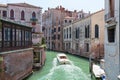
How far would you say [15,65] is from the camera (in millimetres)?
12773

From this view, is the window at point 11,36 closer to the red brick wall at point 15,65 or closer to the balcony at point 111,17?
the red brick wall at point 15,65

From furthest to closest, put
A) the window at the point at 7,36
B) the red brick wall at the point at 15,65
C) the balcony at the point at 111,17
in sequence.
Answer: the window at the point at 7,36 < the red brick wall at the point at 15,65 < the balcony at the point at 111,17

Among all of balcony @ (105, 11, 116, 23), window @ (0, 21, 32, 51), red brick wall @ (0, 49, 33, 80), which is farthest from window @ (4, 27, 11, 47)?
balcony @ (105, 11, 116, 23)

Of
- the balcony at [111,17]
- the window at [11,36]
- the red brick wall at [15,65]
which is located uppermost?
the balcony at [111,17]

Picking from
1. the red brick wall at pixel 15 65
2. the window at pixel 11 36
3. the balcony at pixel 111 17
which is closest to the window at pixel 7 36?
the window at pixel 11 36

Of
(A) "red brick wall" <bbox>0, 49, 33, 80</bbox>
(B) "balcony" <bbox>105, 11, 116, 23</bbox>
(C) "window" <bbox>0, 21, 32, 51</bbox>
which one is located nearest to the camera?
(B) "balcony" <bbox>105, 11, 116, 23</bbox>

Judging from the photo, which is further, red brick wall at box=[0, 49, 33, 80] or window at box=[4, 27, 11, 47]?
window at box=[4, 27, 11, 47]

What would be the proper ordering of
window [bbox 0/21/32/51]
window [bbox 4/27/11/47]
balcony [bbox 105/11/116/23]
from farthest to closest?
window [bbox 4/27/11/47] → window [bbox 0/21/32/51] → balcony [bbox 105/11/116/23]

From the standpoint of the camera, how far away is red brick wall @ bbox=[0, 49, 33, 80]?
36.4ft

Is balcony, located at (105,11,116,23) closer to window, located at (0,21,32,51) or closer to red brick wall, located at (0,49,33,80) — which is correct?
window, located at (0,21,32,51)

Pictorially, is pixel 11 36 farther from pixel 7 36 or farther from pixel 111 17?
pixel 111 17

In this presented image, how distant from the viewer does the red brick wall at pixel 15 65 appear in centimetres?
1108

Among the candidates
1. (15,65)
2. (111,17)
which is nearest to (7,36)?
(15,65)

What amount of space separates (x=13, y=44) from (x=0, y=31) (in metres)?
2.42
